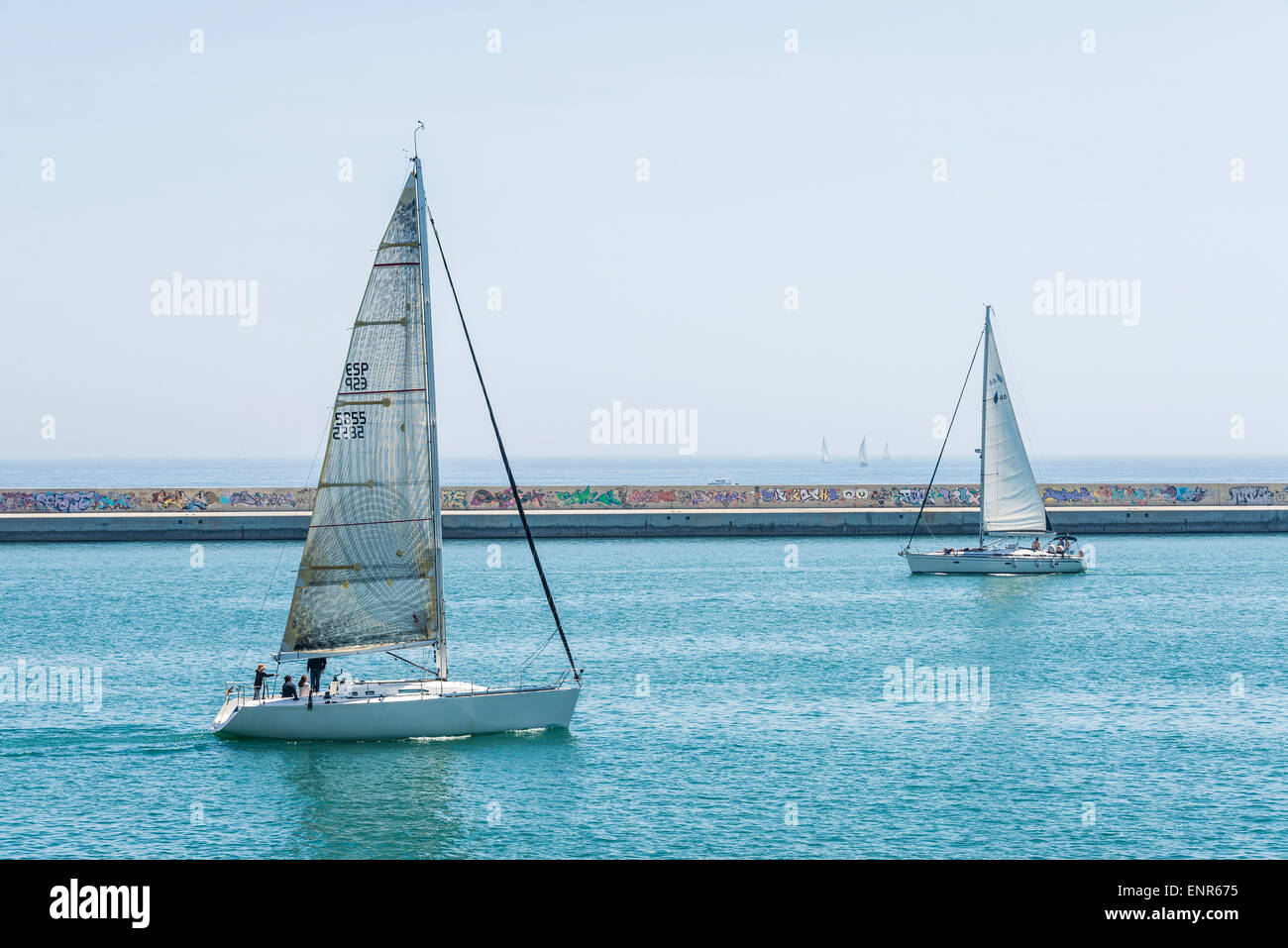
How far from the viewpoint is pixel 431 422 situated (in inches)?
1247

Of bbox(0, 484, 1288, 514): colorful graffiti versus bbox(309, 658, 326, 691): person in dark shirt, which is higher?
bbox(0, 484, 1288, 514): colorful graffiti

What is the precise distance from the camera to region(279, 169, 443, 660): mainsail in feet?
101

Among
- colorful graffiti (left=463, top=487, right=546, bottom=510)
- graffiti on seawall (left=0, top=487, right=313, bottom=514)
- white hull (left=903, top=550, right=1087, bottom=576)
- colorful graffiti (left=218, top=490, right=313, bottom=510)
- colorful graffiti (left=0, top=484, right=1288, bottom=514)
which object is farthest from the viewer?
colorful graffiti (left=463, top=487, right=546, bottom=510)

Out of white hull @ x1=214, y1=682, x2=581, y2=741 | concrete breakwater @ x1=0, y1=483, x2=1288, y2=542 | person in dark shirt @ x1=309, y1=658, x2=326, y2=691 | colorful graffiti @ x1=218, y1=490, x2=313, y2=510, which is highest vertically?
colorful graffiti @ x1=218, y1=490, x2=313, y2=510

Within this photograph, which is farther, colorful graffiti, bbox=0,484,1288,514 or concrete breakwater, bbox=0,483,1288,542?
colorful graffiti, bbox=0,484,1288,514

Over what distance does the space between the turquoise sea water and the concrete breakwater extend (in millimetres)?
32808

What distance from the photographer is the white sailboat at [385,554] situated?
30.9 meters

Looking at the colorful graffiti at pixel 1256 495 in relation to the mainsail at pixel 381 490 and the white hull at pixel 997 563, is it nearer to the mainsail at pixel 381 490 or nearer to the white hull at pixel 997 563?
the white hull at pixel 997 563

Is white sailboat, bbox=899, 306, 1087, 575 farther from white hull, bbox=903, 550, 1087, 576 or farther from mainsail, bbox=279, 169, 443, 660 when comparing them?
mainsail, bbox=279, 169, 443, 660

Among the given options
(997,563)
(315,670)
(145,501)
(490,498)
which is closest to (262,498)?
(145,501)

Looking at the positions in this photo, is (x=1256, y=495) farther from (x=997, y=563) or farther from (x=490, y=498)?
(x=490, y=498)

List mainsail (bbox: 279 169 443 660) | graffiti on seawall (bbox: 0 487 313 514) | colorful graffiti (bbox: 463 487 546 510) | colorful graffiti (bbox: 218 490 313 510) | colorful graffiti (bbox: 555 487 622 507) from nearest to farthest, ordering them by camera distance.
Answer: mainsail (bbox: 279 169 443 660), graffiti on seawall (bbox: 0 487 313 514), colorful graffiti (bbox: 218 490 313 510), colorful graffiti (bbox: 463 487 546 510), colorful graffiti (bbox: 555 487 622 507)

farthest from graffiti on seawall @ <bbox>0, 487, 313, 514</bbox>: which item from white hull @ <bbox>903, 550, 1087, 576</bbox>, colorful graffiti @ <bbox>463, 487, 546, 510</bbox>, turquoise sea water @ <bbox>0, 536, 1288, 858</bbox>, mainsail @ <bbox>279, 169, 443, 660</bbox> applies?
mainsail @ <bbox>279, 169, 443, 660</bbox>
